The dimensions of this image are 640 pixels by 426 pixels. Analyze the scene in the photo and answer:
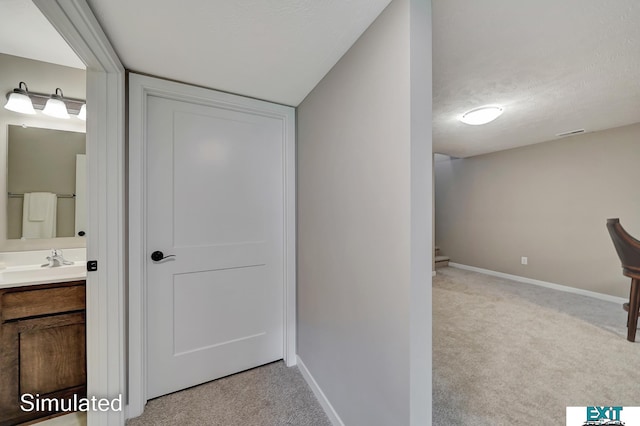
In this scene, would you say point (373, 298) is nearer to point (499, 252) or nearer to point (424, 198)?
point (424, 198)

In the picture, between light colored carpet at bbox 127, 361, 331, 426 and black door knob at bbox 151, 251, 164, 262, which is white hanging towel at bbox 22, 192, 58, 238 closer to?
black door knob at bbox 151, 251, 164, 262

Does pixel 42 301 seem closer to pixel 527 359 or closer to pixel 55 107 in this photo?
pixel 55 107

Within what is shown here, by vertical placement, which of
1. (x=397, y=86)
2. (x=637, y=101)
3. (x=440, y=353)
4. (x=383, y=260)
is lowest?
(x=440, y=353)

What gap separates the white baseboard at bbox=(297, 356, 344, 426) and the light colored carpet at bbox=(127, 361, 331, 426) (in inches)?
1.2

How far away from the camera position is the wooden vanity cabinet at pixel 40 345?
1.37 meters

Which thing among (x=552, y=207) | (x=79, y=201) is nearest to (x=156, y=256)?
(x=79, y=201)

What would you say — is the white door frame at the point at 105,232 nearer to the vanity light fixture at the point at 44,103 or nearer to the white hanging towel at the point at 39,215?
the vanity light fixture at the point at 44,103

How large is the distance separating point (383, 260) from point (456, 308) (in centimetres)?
264

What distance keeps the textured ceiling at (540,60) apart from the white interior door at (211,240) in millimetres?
1385

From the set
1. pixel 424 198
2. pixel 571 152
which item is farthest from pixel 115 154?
pixel 571 152

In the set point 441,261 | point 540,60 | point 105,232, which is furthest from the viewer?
point 441,261

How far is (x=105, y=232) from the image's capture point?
1.38 metres

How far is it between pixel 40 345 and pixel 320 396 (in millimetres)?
1709

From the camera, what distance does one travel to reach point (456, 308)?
10.1ft
